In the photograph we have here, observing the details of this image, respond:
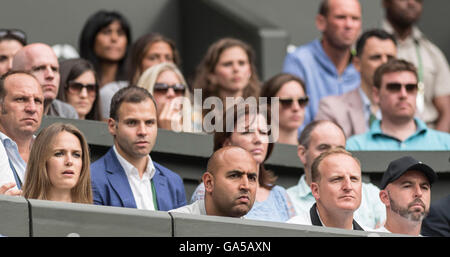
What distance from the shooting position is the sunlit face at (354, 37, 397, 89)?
1259cm

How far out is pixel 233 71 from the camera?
12234 mm

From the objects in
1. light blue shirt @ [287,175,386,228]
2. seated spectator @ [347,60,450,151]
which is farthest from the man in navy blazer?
seated spectator @ [347,60,450,151]

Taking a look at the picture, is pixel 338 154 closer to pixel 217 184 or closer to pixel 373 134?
pixel 217 184

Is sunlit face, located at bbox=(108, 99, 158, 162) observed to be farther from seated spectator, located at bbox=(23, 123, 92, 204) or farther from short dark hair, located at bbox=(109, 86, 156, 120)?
seated spectator, located at bbox=(23, 123, 92, 204)

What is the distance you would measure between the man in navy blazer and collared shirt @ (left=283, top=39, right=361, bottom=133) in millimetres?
3210

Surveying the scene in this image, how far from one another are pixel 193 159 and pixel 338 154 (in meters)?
1.93

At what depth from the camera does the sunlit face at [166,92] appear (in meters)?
11.5

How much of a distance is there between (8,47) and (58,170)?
111 inches

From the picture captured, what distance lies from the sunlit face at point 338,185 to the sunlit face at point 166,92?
218cm

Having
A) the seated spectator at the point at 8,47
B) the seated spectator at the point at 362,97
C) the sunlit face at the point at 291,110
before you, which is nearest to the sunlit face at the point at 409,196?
the sunlit face at the point at 291,110

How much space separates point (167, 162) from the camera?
11.3m

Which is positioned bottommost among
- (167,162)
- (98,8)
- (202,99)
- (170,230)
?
(170,230)

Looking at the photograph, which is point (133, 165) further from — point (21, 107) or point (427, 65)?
point (427, 65)

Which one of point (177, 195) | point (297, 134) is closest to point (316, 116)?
point (297, 134)
